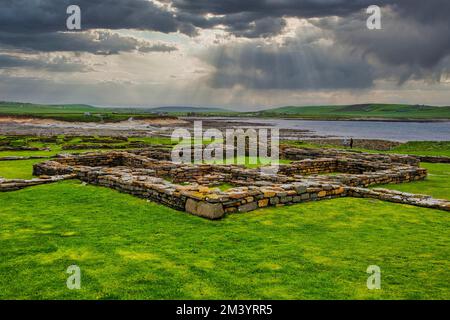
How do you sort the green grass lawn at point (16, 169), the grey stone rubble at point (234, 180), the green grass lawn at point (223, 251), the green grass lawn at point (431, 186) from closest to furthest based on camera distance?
the green grass lawn at point (223, 251), the grey stone rubble at point (234, 180), the green grass lawn at point (431, 186), the green grass lawn at point (16, 169)

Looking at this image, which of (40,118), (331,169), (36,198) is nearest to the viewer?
(36,198)

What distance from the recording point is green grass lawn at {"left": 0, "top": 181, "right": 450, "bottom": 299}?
5598 millimetres

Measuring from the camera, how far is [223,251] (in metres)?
7.27

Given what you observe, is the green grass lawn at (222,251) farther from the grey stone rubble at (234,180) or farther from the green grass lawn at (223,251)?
the grey stone rubble at (234,180)

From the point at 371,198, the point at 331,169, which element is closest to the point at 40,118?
the point at 331,169

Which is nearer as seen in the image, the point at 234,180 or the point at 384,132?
Answer: the point at 234,180

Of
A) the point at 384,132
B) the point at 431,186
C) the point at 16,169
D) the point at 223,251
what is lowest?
the point at 431,186

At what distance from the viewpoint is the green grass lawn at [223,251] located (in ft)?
18.4

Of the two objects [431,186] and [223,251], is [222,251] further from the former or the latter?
[431,186]

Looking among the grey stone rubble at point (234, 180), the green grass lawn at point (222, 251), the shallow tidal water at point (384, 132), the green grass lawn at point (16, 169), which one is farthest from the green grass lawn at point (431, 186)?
the shallow tidal water at point (384, 132)

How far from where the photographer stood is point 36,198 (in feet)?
39.4

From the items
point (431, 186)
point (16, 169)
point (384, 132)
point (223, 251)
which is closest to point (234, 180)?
point (431, 186)
